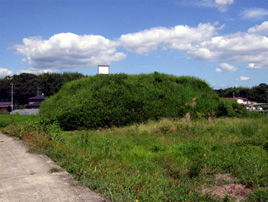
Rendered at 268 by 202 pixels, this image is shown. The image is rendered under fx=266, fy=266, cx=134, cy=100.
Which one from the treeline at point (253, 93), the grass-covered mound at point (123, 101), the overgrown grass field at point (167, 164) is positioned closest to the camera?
the overgrown grass field at point (167, 164)

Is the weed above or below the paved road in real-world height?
above

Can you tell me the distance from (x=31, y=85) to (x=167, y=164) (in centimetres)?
8002

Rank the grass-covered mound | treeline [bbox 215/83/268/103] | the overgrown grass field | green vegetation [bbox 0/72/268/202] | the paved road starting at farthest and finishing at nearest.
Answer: treeline [bbox 215/83/268/103], the grass-covered mound, green vegetation [bbox 0/72/268/202], the overgrown grass field, the paved road

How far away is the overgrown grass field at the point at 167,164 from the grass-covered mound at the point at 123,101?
2.81 m

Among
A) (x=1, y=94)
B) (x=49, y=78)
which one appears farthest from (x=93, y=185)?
(x=1, y=94)

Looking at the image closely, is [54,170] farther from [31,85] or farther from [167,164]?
[31,85]

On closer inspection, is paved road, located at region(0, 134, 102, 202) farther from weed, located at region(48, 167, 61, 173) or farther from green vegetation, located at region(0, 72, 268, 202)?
green vegetation, located at region(0, 72, 268, 202)

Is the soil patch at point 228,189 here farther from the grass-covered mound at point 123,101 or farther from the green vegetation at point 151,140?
the grass-covered mound at point 123,101

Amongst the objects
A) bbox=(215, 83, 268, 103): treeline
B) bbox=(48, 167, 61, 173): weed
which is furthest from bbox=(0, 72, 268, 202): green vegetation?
bbox=(215, 83, 268, 103): treeline

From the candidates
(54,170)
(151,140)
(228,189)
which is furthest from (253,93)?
(54,170)

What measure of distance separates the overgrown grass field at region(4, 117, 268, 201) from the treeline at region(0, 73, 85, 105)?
186ft

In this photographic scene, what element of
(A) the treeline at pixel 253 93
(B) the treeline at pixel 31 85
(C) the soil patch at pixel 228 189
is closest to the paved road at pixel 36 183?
(C) the soil patch at pixel 228 189

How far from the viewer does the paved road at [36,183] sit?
401cm

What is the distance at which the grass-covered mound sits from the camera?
12422mm
